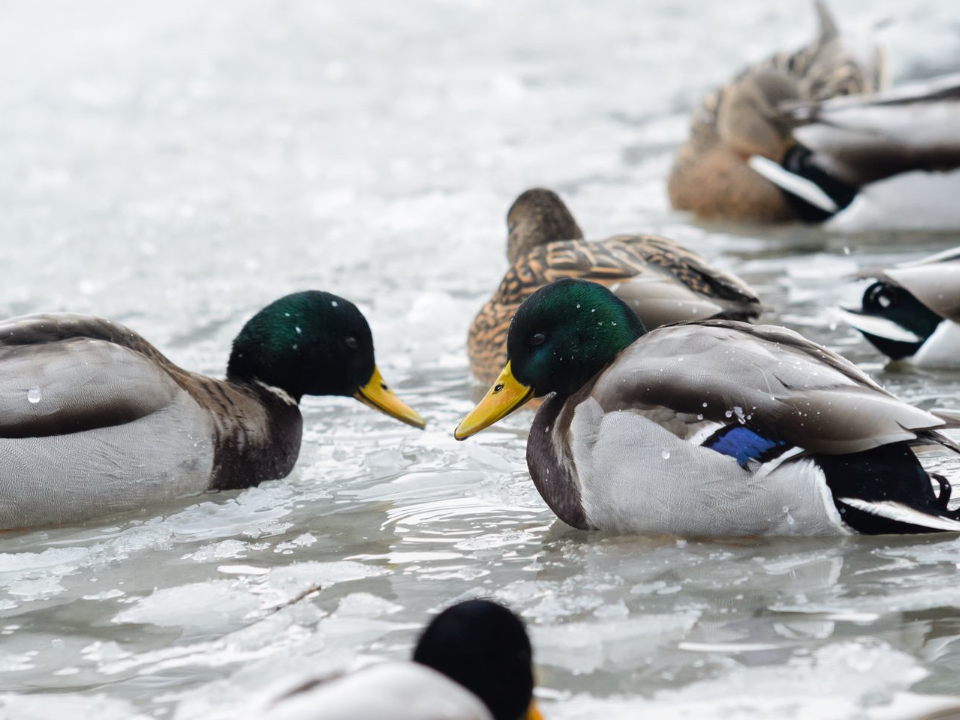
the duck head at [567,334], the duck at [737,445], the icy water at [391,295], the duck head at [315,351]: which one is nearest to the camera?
the icy water at [391,295]

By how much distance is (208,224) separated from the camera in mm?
8828

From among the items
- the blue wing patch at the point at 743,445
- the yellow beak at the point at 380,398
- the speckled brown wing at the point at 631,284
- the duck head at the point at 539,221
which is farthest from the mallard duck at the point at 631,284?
the blue wing patch at the point at 743,445

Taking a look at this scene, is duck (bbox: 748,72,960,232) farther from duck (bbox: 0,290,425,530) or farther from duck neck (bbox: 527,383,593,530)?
duck neck (bbox: 527,383,593,530)

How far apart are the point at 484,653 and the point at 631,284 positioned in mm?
2817

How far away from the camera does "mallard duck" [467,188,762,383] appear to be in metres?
5.22

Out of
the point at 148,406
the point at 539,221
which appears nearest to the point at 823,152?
the point at 539,221

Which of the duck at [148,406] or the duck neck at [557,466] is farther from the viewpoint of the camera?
the duck at [148,406]

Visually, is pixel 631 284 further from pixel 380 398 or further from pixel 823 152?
pixel 823 152

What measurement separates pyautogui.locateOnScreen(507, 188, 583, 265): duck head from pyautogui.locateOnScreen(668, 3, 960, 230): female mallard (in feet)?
6.40

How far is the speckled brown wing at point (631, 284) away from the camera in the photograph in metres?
5.22

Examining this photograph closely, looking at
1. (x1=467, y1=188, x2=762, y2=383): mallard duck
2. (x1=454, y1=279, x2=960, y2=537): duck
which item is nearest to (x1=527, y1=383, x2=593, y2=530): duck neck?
(x1=454, y1=279, x2=960, y2=537): duck

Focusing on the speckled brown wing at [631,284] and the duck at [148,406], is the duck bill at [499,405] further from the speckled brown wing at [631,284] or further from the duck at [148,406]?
the speckled brown wing at [631,284]

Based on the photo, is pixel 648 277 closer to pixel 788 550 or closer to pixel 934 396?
pixel 934 396

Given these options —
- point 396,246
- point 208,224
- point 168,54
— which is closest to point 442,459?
point 396,246
